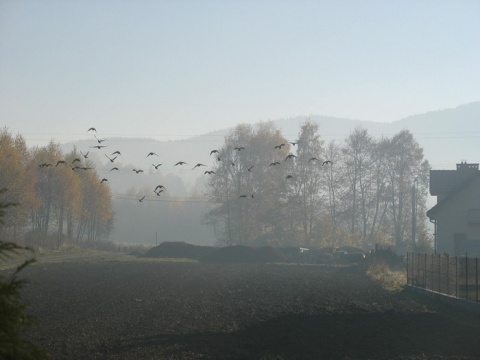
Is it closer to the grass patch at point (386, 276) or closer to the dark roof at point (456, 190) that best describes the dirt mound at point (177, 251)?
the grass patch at point (386, 276)

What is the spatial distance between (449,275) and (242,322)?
37.9 feet

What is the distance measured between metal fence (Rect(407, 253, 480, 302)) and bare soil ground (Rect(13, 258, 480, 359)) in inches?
52.0

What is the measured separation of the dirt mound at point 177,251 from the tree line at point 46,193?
1109 cm

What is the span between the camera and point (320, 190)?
88.2 m

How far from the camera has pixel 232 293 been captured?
108 feet

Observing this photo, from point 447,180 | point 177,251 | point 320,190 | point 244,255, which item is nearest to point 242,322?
point 447,180

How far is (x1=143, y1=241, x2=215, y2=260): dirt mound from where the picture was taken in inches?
3004

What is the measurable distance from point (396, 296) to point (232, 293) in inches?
296

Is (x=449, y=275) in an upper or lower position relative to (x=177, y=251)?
upper

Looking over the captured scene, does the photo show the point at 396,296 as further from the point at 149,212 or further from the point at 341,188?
the point at 149,212

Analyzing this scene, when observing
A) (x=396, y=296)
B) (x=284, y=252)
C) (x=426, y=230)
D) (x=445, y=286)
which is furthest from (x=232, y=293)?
(x=426, y=230)

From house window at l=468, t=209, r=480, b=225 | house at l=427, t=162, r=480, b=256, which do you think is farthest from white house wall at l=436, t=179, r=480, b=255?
house window at l=468, t=209, r=480, b=225

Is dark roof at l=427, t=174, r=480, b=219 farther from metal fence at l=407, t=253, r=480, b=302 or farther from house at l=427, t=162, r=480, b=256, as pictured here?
metal fence at l=407, t=253, r=480, b=302

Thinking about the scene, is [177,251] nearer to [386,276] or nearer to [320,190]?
[320,190]
